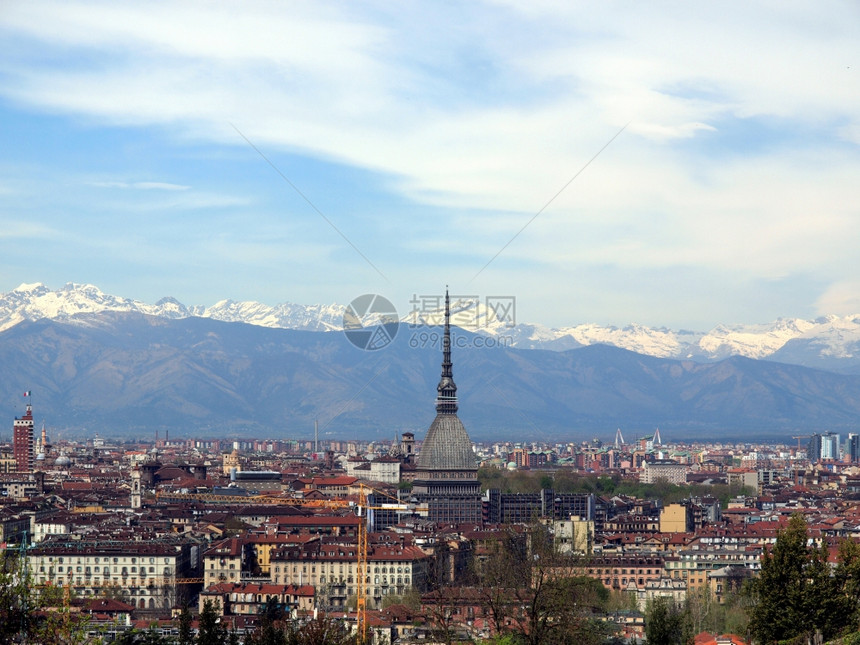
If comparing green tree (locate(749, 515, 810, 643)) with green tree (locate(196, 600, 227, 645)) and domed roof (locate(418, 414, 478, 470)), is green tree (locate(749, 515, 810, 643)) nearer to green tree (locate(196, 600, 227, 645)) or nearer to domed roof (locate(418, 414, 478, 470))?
green tree (locate(196, 600, 227, 645))

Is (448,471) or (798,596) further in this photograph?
(448,471)

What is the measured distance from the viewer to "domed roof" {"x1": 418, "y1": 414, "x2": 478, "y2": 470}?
11688 centimetres

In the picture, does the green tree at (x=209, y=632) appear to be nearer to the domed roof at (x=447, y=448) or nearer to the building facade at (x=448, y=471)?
the building facade at (x=448, y=471)

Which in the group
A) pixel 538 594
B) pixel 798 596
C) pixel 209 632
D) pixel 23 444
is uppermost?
pixel 23 444

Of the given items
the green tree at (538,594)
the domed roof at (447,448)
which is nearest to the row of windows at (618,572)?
the green tree at (538,594)

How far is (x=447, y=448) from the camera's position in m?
118

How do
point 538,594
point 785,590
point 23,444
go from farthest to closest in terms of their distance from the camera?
point 23,444 < point 785,590 < point 538,594

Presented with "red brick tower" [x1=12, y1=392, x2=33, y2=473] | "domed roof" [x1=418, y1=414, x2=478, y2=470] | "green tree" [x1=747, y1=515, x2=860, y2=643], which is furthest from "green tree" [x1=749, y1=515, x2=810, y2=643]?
"red brick tower" [x1=12, y1=392, x2=33, y2=473]

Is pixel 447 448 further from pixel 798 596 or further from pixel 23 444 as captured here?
pixel 798 596

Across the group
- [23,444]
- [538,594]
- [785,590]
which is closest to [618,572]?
[785,590]

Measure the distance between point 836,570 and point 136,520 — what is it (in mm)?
60114

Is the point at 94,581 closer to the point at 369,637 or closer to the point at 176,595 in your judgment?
the point at 176,595

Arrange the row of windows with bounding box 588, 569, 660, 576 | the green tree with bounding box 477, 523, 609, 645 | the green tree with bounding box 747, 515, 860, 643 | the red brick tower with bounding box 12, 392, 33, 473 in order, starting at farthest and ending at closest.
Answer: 1. the red brick tower with bounding box 12, 392, 33, 473
2. the row of windows with bounding box 588, 569, 660, 576
3. the green tree with bounding box 747, 515, 860, 643
4. the green tree with bounding box 477, 523, 609, 645

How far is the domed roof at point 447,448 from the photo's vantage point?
4601 inches
